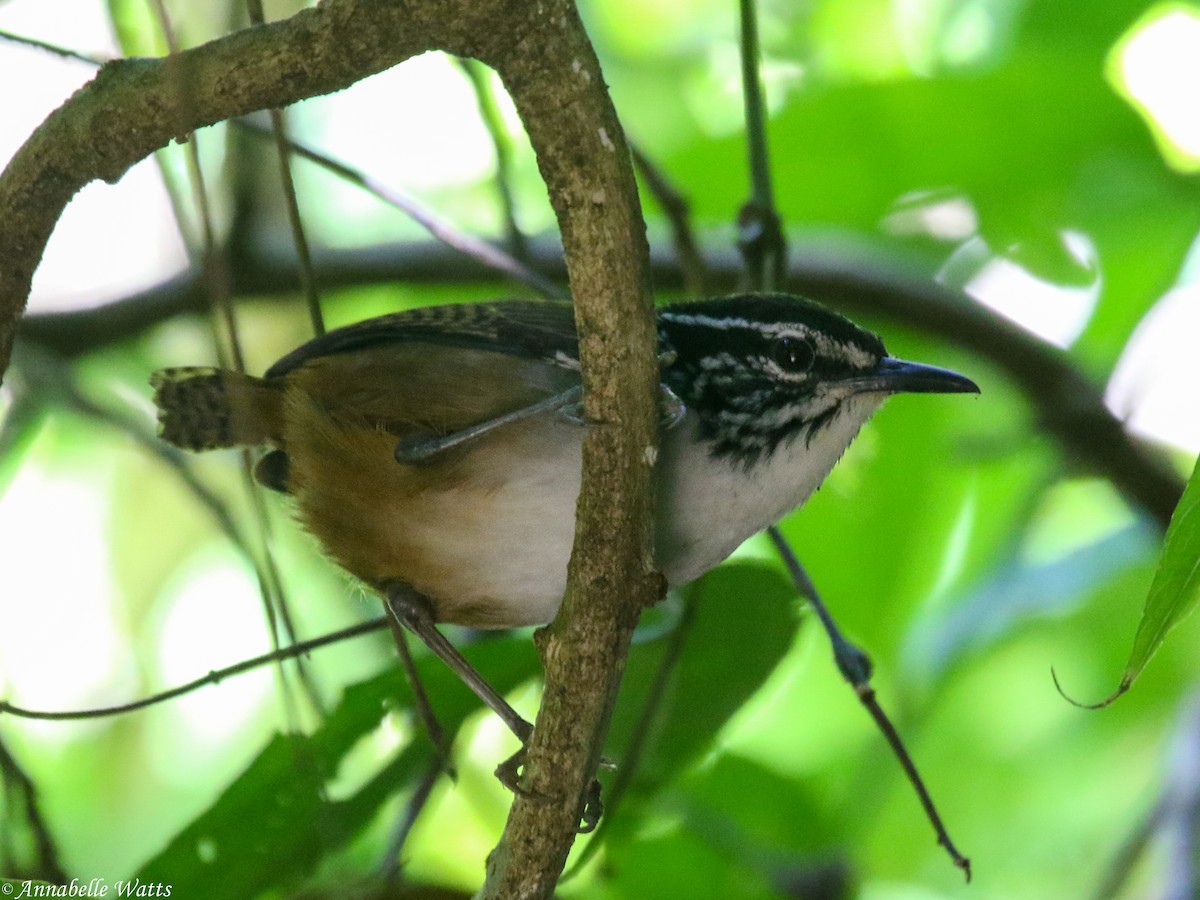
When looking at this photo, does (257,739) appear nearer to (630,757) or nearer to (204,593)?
(204,593)

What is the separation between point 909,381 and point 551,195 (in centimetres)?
137

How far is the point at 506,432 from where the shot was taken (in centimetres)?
296

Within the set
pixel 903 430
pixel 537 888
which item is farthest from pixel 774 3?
pixel 537 888

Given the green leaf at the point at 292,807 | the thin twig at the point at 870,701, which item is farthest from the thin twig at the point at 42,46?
the thin twig at the point at 870,701

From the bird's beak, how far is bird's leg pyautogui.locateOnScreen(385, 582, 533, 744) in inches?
43.3

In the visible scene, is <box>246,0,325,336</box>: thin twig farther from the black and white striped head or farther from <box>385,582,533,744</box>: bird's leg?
the black and white striped head

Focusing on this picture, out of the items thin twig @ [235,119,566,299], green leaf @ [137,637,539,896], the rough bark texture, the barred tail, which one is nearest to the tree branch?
thin twig @ [235,119,566,299]

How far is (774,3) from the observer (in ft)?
17.6

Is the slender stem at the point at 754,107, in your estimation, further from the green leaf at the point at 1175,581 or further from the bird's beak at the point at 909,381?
the green leaf at the point at 1175,581

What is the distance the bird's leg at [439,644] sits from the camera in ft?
9.21

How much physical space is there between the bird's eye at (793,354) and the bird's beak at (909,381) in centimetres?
10

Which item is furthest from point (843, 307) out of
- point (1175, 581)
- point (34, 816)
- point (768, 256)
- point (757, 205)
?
point (34, 816)

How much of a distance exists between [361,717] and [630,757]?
26.6 inches

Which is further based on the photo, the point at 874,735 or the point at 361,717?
the point at 874,735
